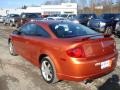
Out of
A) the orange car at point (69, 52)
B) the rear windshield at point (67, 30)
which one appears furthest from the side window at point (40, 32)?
the rear windshield at point (67, 30)

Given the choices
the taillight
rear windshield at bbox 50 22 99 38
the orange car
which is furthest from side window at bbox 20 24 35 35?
the taillight

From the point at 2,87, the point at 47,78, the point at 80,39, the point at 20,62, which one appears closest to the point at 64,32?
the point at 80,39

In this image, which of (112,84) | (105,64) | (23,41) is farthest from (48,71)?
(23,41)

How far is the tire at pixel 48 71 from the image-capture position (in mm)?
6012

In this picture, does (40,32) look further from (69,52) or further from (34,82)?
(69,52)

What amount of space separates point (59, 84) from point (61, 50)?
1.00 metres

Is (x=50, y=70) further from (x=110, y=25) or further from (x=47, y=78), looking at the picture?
(x=110, y=25)

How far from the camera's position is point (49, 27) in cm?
650

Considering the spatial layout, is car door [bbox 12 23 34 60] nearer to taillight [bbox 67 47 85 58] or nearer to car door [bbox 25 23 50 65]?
car door [bbox 25 23 50 65]

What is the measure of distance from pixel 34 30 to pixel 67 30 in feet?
3.77

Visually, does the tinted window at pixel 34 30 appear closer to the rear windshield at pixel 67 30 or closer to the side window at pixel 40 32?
the side window at pixel 40 32

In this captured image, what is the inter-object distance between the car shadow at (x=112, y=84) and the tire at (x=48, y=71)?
1.10 meters

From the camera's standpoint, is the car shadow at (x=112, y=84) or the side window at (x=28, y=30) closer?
the car shadow at (x=112, y=84)

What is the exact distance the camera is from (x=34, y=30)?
7.21 metres
